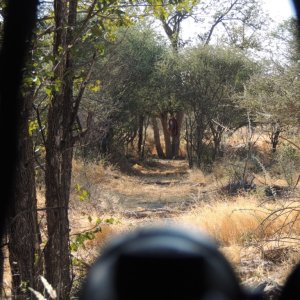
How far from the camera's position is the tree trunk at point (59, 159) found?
4320mm

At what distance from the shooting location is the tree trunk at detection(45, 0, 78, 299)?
14.2ft

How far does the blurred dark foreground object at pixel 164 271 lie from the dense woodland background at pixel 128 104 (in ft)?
5.79

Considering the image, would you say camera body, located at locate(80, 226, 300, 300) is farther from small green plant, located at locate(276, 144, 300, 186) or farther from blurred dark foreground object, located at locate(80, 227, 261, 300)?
small green plant, located at locate(276, 144, 300, 186)

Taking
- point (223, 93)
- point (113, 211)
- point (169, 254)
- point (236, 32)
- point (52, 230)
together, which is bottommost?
point (113, 211)

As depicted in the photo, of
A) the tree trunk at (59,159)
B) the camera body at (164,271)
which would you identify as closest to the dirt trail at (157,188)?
the tree trunk at (59,159)

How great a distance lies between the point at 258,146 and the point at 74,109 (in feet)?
68.0

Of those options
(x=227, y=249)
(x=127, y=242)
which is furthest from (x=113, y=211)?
(x=127, y=242)

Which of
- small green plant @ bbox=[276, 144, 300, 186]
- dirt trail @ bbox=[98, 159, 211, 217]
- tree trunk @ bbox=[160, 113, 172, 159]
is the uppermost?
tree trunk @ bbox=[160, 113, 172, 159]

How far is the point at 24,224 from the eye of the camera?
12.8 ft

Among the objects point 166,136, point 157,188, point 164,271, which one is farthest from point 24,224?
point 166,136

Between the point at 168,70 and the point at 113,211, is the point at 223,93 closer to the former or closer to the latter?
the point at 168,70

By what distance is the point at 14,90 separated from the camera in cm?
355

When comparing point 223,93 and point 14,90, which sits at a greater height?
point 223,93

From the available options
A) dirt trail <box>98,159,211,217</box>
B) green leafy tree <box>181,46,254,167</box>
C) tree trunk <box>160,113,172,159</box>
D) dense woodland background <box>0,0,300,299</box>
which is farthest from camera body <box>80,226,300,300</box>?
tree trunk <box>160,113,172,159</box>
